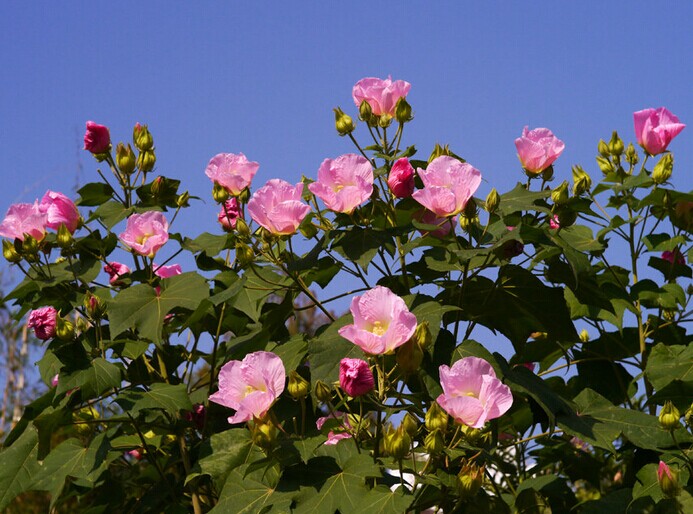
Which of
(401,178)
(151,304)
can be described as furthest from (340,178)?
(151,304)

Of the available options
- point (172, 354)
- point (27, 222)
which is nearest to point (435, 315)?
Result: point (172, 354)

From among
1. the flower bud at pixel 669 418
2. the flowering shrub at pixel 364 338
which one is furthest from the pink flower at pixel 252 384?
the flower bud at pixel 669 418

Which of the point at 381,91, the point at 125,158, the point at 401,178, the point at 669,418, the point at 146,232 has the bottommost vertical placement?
the point at 669,418

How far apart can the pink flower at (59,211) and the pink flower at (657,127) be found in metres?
1.64

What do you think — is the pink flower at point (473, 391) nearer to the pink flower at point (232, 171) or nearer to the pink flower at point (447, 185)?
the pink flower at point (447, 185)

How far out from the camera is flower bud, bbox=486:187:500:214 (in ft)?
7.23

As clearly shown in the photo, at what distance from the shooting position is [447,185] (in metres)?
2.20

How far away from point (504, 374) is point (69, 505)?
14.4ft

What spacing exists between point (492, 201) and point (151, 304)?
0.90 metres

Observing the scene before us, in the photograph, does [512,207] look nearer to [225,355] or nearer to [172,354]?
[225,355]

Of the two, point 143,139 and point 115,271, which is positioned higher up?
point 143,139

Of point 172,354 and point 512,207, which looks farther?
point 172,354

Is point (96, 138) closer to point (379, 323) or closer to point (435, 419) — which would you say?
point (379, 323)

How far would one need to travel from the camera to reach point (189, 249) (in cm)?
269
